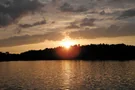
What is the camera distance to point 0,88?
75.5m

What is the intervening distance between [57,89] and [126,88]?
1799 cm

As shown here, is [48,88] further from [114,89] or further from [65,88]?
[114,89]

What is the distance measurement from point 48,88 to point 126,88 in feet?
68.3

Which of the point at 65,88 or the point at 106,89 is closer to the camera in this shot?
the point at 106,89

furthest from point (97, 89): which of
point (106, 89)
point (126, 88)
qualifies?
point (126, 88)

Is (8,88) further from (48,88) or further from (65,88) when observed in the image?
(65,88)

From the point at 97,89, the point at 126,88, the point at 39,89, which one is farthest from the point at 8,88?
the point at 126,88

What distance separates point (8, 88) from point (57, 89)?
1327 centimetres

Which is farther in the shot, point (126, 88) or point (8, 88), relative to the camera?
point (8, 88)

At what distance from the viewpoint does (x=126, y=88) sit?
7100cm

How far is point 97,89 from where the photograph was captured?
71.9 metres

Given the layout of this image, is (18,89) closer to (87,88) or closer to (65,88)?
(65,88)

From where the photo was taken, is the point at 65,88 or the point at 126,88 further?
the point at 65,88

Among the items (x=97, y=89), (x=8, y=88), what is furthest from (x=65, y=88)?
(x=8, y=88)
